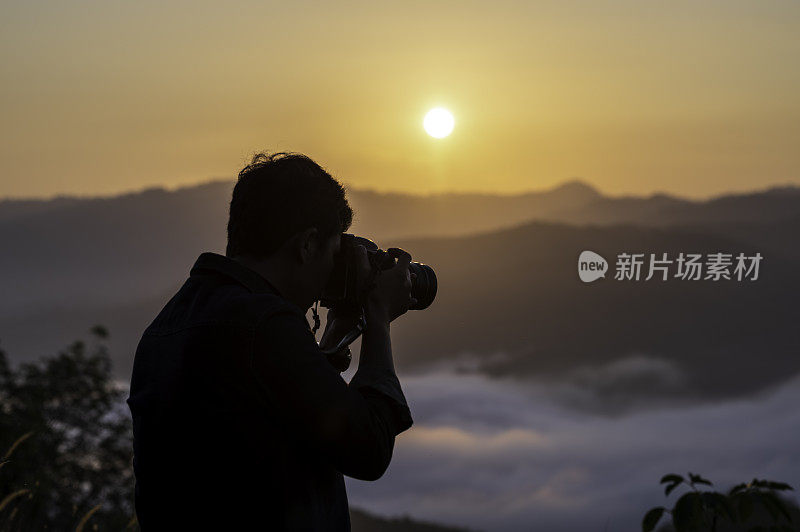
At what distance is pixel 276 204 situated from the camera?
8.79 ft

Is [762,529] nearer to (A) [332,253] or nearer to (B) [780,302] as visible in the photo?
(A) [332,253]

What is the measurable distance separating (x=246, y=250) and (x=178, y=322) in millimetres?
302

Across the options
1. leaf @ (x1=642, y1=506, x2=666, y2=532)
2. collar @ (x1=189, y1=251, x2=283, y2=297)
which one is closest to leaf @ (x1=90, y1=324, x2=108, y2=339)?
leaf @ (x1=642, y1=506, x2=666, y2=532)

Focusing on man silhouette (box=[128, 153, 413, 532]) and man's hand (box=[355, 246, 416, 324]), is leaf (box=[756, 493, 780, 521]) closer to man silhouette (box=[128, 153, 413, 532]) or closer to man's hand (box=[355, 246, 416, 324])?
man's hand (box=[355, 246, 416, 324])

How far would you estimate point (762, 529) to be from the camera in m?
4.49

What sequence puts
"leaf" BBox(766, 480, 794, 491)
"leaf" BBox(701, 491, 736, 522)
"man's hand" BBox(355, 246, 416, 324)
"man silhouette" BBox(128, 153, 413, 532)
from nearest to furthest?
"man silhouette" BBox(128, 153, 413, 532) → "man's hand" BBox(355, 246, 416, 324) → "leaf" BBox(766, 480, 794, 491) → "leaf" BBox(701, 491, 736, 522)

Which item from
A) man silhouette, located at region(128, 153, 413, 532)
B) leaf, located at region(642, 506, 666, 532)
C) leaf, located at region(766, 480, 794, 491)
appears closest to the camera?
man silhouette, located at region(128, 153, 413, 532)

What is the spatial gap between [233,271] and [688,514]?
2659 mm

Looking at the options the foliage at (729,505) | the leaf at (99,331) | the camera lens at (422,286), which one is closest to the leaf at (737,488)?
the foliage at (729,505)

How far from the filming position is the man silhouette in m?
2.43

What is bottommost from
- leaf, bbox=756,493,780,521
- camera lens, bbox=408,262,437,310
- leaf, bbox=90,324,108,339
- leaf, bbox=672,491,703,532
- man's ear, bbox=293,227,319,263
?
leaf, bbox=672,491,703,532

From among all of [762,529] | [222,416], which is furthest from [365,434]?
[762,529]

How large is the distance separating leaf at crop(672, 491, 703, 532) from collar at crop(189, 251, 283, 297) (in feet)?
8.15

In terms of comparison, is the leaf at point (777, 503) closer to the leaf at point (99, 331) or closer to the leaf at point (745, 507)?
the leaf at point (745, 507)
